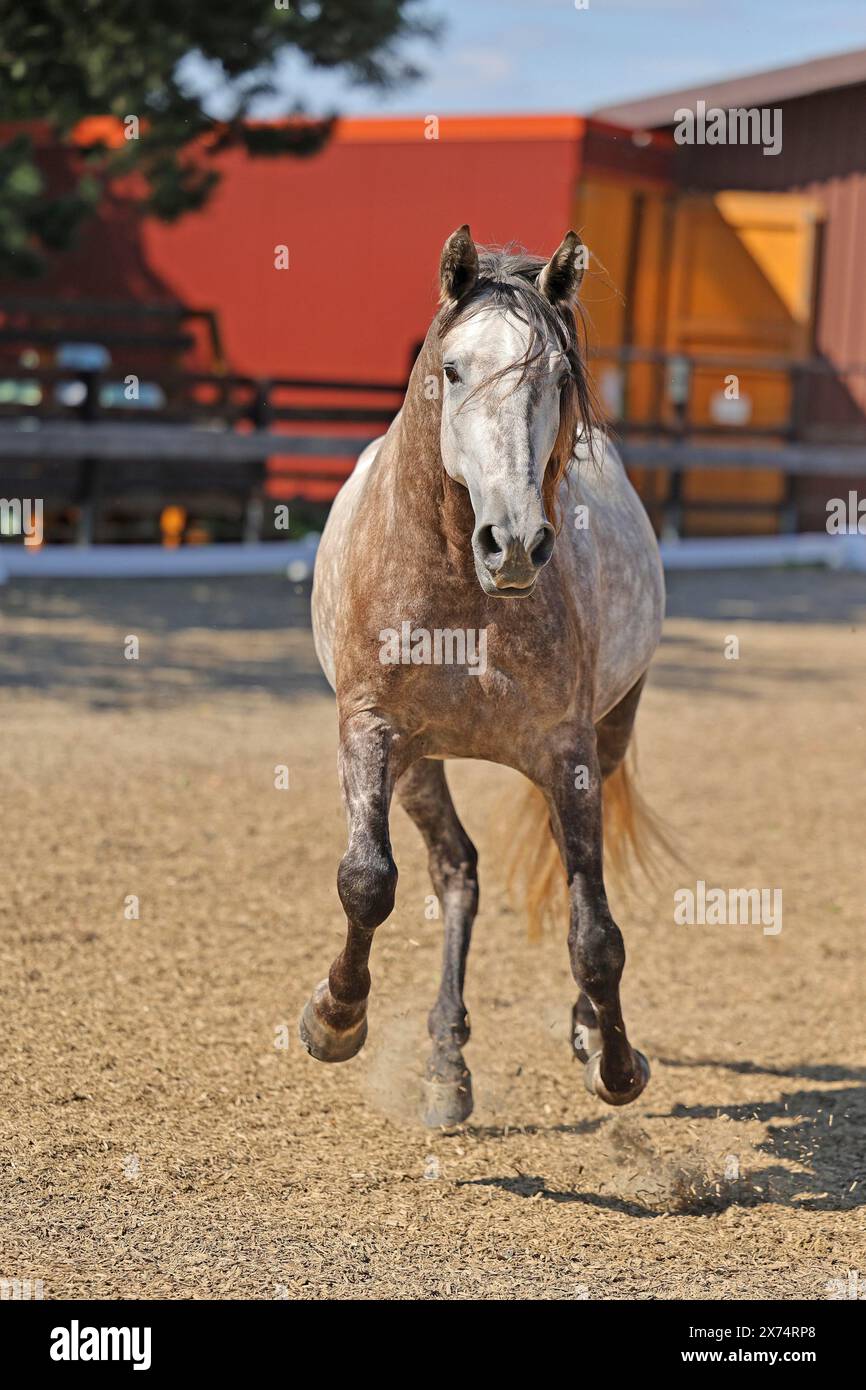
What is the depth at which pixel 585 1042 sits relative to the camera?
4.58m

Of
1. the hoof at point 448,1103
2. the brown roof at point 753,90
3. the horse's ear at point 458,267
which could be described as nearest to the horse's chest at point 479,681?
the horse's ear at point 458,267

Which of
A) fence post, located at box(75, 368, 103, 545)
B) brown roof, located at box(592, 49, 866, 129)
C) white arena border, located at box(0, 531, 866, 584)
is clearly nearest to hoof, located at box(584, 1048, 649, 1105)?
white arena border, located at box(0, 531, 866, 584)

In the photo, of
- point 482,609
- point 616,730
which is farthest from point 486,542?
point 616,730

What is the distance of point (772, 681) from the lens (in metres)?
11.8

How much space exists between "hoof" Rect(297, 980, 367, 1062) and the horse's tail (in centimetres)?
131

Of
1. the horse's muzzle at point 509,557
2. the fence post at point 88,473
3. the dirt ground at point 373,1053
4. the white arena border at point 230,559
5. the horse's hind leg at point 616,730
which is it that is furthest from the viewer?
the fence post at point 88,473

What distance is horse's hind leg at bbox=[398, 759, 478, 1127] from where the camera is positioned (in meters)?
4.38

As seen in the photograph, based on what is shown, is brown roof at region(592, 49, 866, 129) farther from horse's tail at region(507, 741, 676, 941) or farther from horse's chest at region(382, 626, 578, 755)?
horse's chest at region(382, 626, 578, 755)

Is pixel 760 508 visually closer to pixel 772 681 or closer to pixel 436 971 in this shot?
pixel 772 681

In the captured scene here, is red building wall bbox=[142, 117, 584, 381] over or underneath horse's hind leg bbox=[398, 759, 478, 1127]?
over

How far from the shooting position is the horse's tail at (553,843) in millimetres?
5336

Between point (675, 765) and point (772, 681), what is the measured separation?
2.94 metres

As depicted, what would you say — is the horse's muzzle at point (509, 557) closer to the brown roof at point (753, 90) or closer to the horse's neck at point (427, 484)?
the horse's neck at point (427, 484)

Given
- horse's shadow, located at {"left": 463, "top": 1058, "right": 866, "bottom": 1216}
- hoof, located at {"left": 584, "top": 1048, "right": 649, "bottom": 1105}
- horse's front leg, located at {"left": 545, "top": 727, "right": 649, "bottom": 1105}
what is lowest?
horse's shadow, located at {"left": 463, "top": 1058, "right": 866, "bottom": 1216}
